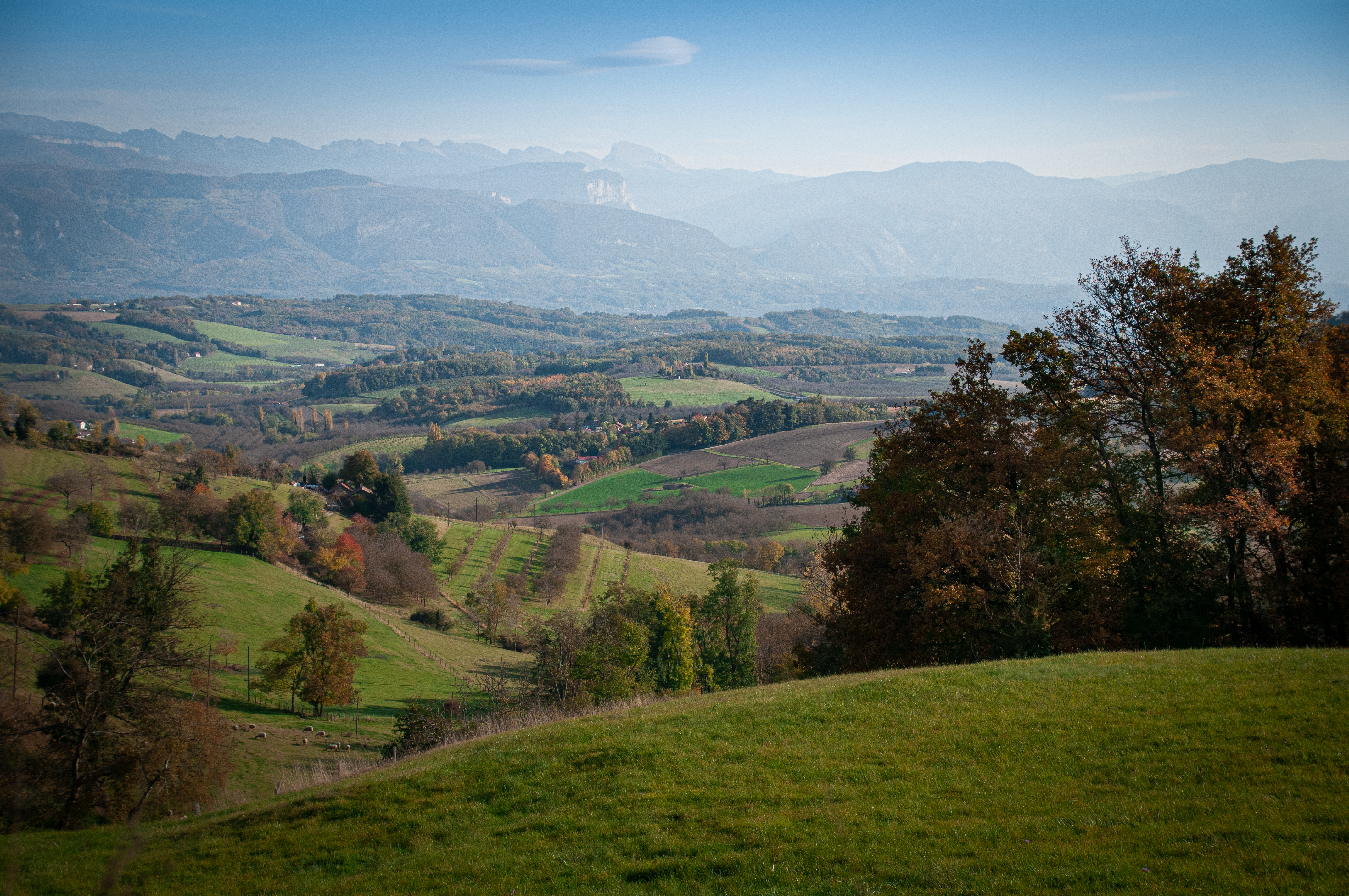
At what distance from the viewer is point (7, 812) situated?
1834 cm

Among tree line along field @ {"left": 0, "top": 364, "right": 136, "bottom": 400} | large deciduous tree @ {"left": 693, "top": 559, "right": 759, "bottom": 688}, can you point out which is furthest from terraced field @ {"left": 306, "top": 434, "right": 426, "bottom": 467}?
large deciduous tree @ {"left": 693, "top": 559, "right": 759, "bottom": 688}

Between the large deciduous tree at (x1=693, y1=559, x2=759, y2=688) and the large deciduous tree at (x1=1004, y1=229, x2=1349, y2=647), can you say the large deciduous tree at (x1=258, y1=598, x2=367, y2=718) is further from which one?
the large deciduous tree at (x1=1004, y1=229, x2=1349, y2=647)

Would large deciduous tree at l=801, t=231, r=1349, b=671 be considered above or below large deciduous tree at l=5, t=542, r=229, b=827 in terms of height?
above

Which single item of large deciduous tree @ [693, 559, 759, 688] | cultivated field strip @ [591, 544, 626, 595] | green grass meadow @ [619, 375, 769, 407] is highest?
green grass meadow @ [619, 375, 769, 407]

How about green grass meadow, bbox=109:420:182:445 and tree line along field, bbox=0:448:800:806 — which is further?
green grass meadow, bbox=109:420:182:445

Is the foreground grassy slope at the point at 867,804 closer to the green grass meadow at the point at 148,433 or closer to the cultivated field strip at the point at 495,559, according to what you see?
the cultivated field strip at the point at 495,559

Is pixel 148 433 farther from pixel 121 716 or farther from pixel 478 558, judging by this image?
pixel 121 716

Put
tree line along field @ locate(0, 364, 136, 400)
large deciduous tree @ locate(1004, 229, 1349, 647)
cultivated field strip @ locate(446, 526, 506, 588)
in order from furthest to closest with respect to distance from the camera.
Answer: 1. tree line along field @ locate(0, 364, 136, 400)
2. cultivated field strip @ locate(446, 526, 506, 588)
3. large deciduous tree @ locate(1004, 229, 1349, 647)

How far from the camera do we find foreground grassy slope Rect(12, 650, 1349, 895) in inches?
345

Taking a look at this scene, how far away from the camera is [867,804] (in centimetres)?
1070

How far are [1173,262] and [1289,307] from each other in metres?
3.58

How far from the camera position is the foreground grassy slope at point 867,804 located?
8.77 metres

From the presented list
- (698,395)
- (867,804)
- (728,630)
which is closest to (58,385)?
(698,395)

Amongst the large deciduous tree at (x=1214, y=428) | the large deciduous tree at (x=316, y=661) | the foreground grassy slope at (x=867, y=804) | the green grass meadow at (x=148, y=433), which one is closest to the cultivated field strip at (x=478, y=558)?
the large deciduous tree at (x=316, y=661)
